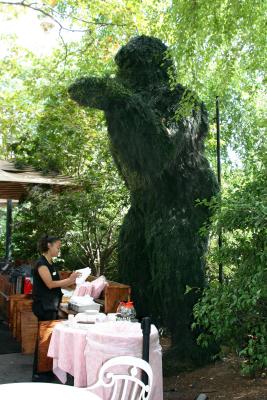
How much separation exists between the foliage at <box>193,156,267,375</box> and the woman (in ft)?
4.76

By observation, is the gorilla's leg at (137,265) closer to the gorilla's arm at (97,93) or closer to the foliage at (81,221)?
the gorilla's arm at (97,93)

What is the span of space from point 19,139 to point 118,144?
6.86m

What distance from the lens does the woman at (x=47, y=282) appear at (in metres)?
5.02

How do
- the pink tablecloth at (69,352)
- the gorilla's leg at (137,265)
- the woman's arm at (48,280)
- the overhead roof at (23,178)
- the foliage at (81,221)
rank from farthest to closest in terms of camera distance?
the foliage at (81,221) < the overhead roof at (23,178) < the gorilla's leg at (137,265) < the woman's arm at (48,280) < the pink tablecloth at (69,352)

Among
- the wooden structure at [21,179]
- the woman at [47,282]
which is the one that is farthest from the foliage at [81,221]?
the woman at [47,282]

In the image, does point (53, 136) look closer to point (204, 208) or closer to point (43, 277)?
point (204, 208)

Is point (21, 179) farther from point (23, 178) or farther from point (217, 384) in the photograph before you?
point (217, 384)

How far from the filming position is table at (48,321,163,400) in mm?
4012

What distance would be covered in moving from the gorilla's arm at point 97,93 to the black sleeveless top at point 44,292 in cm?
188

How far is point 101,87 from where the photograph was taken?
19.0ft

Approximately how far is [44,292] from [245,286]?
80.3 inches

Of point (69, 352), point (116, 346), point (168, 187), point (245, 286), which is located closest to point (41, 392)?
point (116, 346)

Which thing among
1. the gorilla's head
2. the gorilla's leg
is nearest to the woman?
the gorilla's leg

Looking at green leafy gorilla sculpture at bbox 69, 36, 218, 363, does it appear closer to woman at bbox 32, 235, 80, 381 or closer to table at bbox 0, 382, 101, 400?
woman at bbox 32, 235, 80, 381
